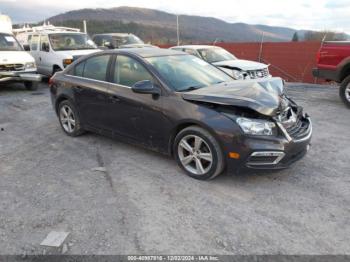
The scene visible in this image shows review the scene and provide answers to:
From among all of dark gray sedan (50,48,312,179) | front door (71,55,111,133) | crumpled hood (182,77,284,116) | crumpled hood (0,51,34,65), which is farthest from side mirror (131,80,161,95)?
crumpled hood (0,51,34,65)

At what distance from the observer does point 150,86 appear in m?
4.32

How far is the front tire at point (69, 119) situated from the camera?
5.81 m

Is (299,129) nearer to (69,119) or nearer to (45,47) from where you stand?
(69,119)

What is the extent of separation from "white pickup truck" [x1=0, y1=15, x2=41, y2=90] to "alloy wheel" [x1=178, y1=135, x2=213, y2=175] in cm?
783

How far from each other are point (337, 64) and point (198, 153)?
221 inches

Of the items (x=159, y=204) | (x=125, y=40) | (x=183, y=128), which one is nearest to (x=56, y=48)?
(x=125, y=40)

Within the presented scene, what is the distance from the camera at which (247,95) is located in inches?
159

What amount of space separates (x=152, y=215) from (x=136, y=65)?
87.0 inches

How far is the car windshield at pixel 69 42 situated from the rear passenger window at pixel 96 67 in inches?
268

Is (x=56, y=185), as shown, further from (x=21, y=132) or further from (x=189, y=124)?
(x=21, y=132)

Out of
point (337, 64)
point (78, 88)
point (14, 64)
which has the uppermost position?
point (78, 88)

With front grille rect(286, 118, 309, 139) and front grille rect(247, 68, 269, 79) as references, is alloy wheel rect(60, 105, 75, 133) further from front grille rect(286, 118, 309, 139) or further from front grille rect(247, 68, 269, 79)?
front grille rect(247, 68, 269, 79)

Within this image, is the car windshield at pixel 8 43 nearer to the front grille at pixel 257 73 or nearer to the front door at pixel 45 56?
the front door at pixel 45 56

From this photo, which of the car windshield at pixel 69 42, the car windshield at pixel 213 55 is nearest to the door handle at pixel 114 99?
the car windshield at pixel 213 55
